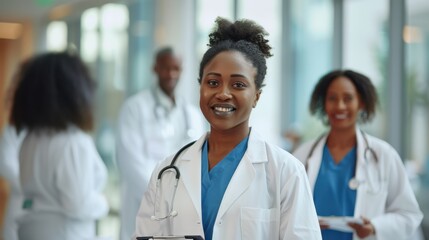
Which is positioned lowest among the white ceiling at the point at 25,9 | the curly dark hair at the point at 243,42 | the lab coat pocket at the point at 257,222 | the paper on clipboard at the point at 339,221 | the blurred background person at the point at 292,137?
the paper on clipboard at the point at 339,221

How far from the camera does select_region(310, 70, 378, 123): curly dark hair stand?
2.93 m

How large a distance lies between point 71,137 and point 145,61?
4.05m

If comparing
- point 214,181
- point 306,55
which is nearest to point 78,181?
point 214,181

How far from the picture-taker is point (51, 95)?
3.24 metres

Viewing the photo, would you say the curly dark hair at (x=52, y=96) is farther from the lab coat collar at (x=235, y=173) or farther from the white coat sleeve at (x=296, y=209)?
the white coat sleeve at (x=296, y=209)

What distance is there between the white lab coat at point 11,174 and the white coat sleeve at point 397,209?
2.11m

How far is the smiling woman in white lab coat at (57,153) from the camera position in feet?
10.2

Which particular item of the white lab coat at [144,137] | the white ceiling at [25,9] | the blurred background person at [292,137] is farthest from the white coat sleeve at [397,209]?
the white ceiling at [25,9]

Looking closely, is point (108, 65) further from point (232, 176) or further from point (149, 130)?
point (232, 176)

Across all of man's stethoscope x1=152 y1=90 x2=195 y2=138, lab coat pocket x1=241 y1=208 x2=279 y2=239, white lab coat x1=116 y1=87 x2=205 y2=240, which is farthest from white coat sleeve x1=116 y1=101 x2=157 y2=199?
lab coat pocket x1=241 y1=208 x2=279 y2=239

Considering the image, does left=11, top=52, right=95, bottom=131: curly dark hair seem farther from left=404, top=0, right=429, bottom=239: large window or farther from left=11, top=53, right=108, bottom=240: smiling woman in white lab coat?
left=404, top=0, right=429, bottom=239: large window

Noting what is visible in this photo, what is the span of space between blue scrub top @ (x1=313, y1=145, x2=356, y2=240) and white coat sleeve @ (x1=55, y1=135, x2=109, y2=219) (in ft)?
3.66

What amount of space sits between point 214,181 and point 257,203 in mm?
160

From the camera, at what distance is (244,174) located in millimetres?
1954
